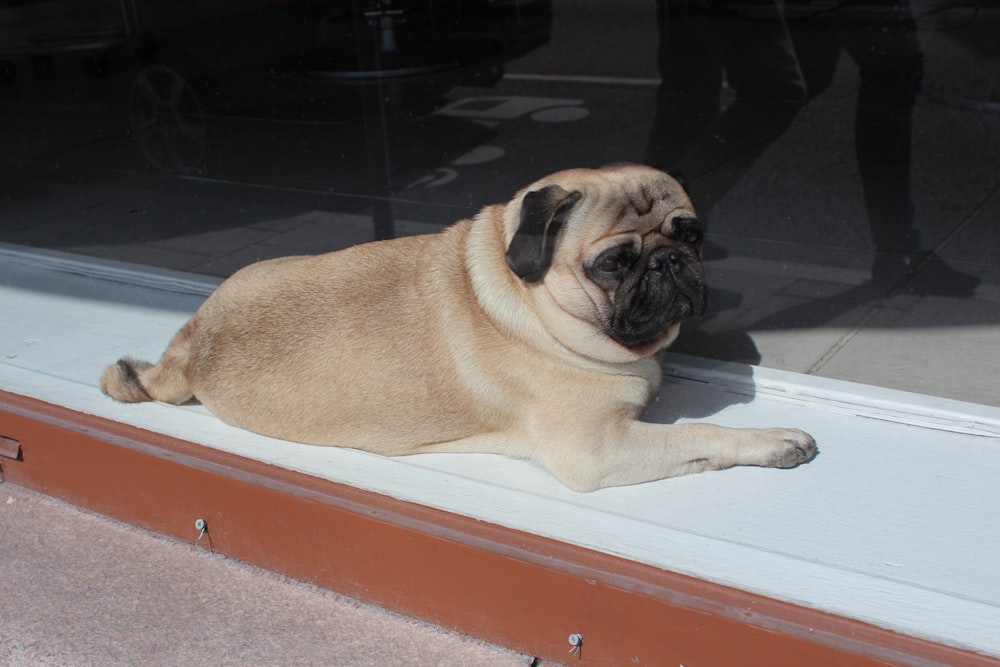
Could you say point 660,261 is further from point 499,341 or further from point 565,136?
point 565,136

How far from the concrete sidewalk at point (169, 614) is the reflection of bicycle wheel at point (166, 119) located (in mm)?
2323

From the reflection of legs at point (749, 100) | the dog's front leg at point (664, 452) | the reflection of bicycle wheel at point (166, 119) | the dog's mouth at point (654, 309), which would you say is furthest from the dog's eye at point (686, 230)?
the reflection of bicycle wheel at point (166, 119)

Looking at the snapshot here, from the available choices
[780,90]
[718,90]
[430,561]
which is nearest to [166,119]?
[718,90]

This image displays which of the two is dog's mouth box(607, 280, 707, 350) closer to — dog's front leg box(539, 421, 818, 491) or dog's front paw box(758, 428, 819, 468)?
dog's front leg box(539, 421, 818, 491)

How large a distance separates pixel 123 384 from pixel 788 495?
204 cm

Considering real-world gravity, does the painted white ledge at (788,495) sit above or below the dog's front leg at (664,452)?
below

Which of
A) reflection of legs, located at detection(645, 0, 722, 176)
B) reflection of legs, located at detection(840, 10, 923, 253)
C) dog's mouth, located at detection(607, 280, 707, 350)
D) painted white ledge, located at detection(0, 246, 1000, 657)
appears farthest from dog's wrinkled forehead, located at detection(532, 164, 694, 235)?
reflection of legs, located at detection(840, 10, 923, 253)

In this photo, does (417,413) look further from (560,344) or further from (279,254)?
(279,254)

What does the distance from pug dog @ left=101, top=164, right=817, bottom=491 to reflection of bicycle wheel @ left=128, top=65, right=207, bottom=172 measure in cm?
208

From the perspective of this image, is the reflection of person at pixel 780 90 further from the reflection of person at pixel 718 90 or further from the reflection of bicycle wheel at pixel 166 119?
the reflection of bicycle wheel at pixel 166 119

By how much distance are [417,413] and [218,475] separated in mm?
615

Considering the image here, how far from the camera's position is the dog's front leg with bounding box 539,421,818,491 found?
244 centimetres

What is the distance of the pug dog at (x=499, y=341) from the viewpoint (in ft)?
7.83

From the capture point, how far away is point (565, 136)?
4.25m
